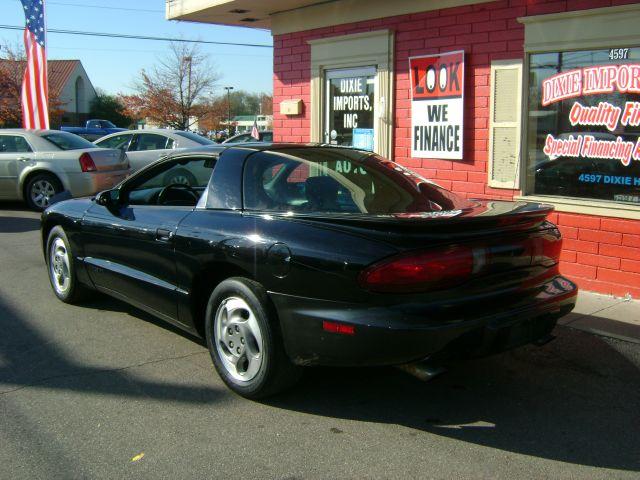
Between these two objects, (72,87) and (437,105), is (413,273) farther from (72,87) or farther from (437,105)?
(72,87)

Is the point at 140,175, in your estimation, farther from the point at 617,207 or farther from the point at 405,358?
the point at 617,207

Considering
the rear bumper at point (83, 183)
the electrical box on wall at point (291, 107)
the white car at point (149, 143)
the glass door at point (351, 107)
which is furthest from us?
the white car at point (149, 143)

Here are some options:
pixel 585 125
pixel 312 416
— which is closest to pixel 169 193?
pixel 312 416

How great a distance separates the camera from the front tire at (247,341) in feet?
12.7

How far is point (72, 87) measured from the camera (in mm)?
60125

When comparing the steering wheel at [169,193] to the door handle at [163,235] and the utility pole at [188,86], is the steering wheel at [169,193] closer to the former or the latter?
the door handle at [163,235]

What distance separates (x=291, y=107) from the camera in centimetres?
1021

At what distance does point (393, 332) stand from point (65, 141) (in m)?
10.9

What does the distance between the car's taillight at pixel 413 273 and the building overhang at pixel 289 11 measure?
16.8 ft

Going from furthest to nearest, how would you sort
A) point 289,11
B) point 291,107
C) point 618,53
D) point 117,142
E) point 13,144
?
point 117,142 < point 13,144 < point 291,107 < point 289,11 < point 618,53

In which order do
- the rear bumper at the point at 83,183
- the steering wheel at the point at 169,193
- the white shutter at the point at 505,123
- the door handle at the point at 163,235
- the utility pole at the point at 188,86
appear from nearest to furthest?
the door handle at the point at 163,235
the steering wheel at the point at 169,193
the white shutter at the point at 505,123
the rear bumper at the point at 83,183
the utility pole at the point at 188,86

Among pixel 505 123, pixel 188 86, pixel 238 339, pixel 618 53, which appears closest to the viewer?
pixel 238 339

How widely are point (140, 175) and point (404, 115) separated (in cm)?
428

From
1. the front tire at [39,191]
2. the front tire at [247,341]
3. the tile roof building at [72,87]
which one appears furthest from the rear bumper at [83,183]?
the tile roof building at [72,87]
